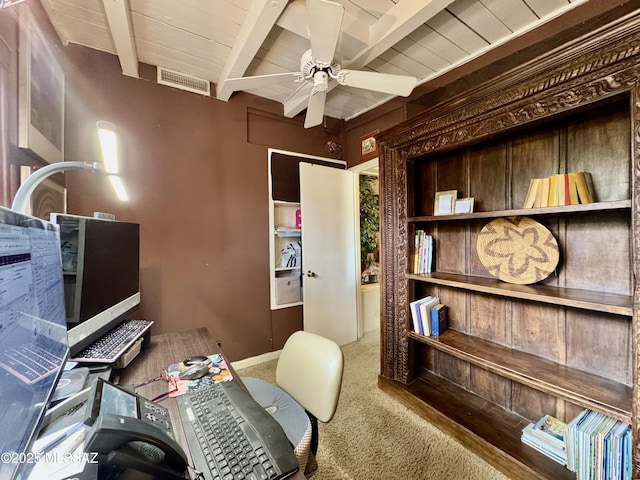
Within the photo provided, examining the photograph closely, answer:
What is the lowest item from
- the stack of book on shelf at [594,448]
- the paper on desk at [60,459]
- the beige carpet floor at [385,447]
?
the beige carpet floor at [385,447]

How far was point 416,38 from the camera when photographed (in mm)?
1802

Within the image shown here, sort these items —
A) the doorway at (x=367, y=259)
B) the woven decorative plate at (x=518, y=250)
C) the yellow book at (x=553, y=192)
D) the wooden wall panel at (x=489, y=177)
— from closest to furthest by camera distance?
the yellow book at (x=553, y=192) < the woven decorative plate at (x=518, y=250) < the wooden wall panel at (x=489, y=177) < the doorway at (x=367, y=259)

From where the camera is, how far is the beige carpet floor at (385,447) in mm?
1400

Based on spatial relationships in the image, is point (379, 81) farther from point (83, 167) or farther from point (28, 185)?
point (28, 185)

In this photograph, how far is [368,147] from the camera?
2891mm

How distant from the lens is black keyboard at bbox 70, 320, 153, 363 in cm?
102

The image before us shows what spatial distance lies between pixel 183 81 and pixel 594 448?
3.47 metres

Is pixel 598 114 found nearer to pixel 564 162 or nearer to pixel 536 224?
pixel 564 162

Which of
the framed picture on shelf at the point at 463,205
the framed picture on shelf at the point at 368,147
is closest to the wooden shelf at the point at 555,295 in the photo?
the framed picture on shelf at the point at 463,205

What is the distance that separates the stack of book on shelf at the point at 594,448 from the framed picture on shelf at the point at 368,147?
248 cm

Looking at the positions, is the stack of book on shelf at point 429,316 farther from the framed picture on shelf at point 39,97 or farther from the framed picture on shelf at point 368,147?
the framed picture on shelf at point 39,97

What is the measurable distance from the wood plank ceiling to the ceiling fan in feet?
0.75

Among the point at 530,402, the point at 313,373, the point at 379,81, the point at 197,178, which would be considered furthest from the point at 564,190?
the point at 197,178

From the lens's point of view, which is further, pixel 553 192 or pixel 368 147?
pixel 368 147
